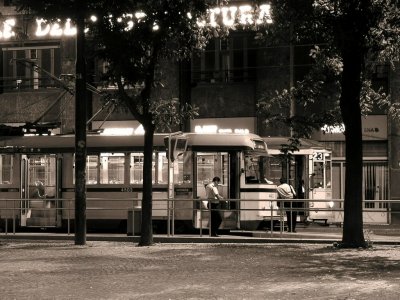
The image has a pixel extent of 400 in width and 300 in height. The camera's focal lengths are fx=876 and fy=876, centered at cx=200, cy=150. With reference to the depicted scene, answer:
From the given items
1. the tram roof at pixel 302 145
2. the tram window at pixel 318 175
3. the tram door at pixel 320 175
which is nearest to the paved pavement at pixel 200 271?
the tram roof at pixel 302 145

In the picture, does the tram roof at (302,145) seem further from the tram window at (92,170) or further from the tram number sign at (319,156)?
the tram window at (92,170)

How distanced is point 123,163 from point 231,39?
31.5 feet

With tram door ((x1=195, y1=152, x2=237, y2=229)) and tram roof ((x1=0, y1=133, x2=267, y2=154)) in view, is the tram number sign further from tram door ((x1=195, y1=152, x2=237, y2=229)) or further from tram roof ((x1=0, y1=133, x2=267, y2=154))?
tram door ((x1=195, y1=152, x2=237, y2=229))

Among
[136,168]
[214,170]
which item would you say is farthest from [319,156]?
[136,168]

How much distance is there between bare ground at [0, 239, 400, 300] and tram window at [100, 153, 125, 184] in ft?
24.9

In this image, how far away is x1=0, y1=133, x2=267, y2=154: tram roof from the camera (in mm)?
26297

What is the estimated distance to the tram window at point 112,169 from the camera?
26.9m

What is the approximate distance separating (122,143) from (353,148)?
1036 cm

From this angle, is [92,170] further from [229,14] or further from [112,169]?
[229,14]

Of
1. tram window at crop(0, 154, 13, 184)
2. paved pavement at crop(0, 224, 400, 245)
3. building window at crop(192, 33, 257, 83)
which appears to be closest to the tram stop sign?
paved pavement at crop(0, 224, 400, 245)

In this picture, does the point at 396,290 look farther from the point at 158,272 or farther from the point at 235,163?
the point at 235,163

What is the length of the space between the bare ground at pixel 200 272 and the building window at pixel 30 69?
60.6ft

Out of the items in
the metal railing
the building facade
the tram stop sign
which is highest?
the building facade

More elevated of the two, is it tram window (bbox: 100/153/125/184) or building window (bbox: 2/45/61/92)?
building window (bbox: 2/45/61/92)
